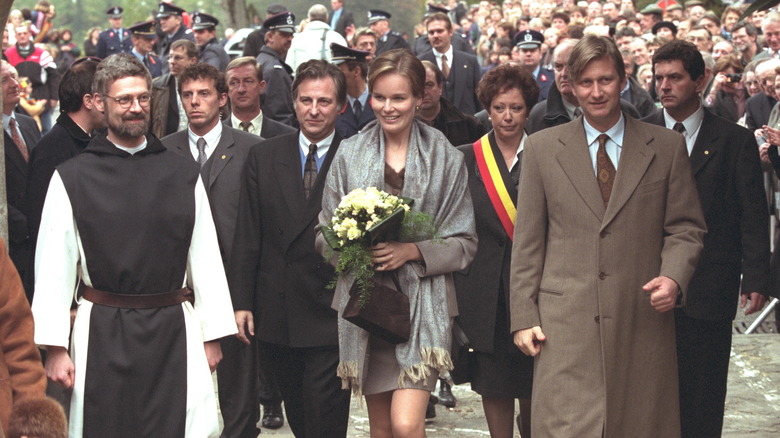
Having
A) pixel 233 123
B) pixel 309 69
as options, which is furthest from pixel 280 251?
pixel 233 123

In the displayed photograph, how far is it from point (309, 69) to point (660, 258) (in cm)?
218

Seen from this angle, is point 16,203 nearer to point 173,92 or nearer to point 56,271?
point 56,271

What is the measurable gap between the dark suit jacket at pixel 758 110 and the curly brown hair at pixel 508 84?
3.86m

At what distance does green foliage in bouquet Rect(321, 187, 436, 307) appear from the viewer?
5781 mm

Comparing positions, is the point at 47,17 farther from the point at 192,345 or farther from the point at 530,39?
the point at 192,345

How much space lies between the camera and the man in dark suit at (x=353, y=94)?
1110 cm

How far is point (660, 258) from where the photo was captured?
19.9ft

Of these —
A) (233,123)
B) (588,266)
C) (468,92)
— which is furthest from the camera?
(468,92)

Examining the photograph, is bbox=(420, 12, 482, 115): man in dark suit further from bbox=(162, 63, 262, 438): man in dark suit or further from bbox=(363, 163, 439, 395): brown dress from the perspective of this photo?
bbox=(363, 163, 439, 395): brown dress

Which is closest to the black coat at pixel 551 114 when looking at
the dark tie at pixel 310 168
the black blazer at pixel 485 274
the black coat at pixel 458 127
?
the black coat at pixel 458 127

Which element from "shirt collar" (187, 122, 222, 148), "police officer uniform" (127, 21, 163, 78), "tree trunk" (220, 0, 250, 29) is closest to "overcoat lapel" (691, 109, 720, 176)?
"shirt collar" (187, 122, 222, 148)

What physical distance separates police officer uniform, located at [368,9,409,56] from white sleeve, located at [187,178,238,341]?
1025 cm

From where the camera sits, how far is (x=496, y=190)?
6996mm

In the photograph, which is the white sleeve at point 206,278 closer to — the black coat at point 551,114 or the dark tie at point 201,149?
the dark tie at point 201,149
